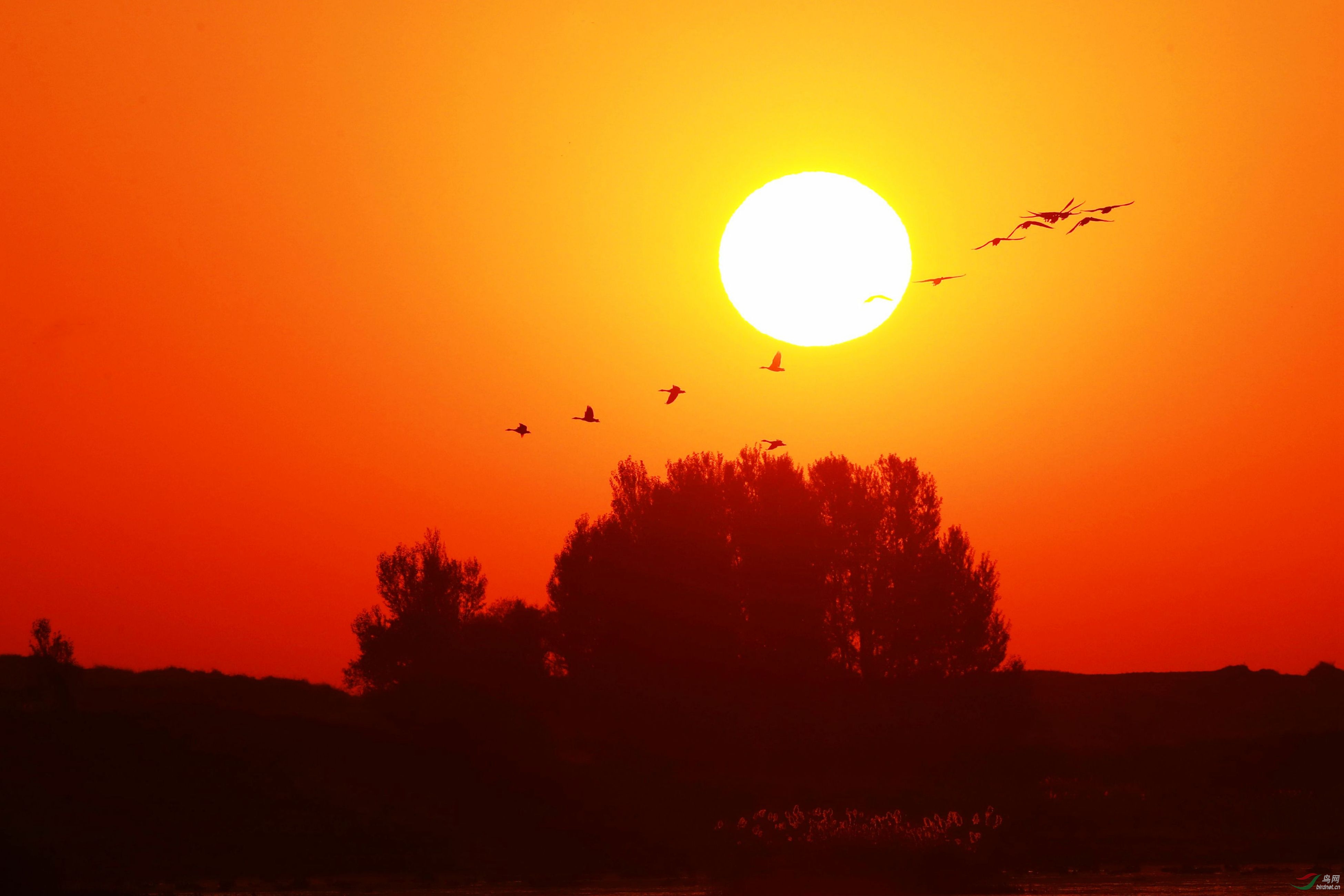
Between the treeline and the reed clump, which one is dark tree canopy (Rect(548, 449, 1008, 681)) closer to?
the treeline

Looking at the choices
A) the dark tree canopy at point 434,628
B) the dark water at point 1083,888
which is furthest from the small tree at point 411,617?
the dark water at point 1083,888

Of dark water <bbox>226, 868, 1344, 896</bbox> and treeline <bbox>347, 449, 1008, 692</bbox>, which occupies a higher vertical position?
treeline <bbox>347, 449, 1008, 692</bbox>

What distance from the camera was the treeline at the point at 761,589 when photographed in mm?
47156

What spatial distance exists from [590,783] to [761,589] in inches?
425

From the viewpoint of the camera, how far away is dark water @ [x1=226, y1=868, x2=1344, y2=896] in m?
23.7

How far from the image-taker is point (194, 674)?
63125 millimetres
